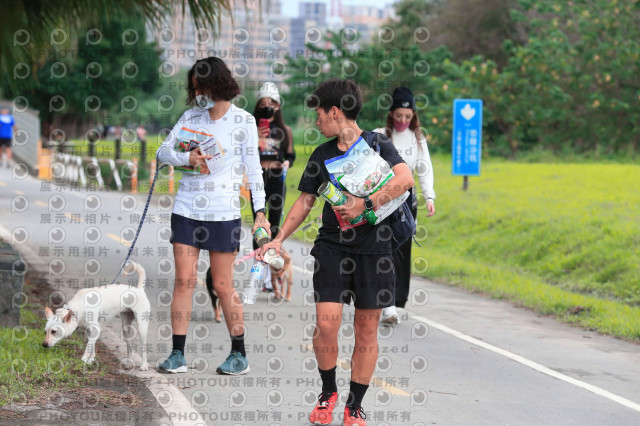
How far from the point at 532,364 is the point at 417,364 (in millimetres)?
991

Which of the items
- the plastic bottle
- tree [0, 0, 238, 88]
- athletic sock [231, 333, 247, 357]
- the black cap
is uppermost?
tree [0, 0, 238, 88]

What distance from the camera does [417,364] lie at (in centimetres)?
775

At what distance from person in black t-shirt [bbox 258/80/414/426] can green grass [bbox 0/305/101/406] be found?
1.64 metres

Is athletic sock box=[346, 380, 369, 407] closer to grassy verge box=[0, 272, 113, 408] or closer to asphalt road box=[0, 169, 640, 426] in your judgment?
asphalt road box=[0, 169, 640, 426]

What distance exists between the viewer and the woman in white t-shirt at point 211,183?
677cm

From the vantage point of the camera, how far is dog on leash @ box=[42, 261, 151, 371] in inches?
271

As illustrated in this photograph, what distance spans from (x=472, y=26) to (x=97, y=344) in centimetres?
4412

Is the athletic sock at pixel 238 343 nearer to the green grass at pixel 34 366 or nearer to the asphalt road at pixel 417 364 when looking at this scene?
the asphalt road at pixel 417 364

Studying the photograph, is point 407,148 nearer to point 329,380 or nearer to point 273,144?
point 273,144

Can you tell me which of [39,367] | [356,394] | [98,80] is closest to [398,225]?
[356,394]

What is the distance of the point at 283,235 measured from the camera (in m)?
5.88

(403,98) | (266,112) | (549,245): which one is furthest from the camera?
(549,245)

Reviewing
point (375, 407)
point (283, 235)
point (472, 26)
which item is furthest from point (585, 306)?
point (472, 26)

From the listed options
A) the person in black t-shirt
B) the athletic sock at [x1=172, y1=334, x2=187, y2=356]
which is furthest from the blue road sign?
the person in black t-shirt
